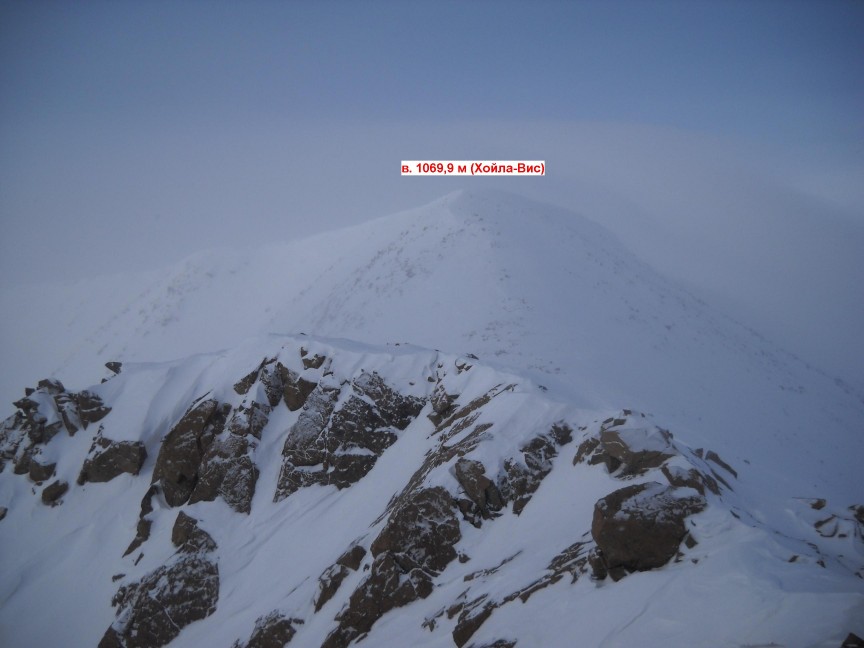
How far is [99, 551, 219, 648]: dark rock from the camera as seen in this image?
727 inches

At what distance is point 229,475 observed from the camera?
22000 millimetres

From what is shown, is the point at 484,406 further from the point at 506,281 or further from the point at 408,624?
the point at 506,281

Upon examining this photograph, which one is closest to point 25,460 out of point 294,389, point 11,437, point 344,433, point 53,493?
point 11,437

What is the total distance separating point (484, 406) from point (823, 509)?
9.49 metres

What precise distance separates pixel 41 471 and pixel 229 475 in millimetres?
10746

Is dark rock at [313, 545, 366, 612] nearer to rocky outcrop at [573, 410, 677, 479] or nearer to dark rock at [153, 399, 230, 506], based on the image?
rocky outcrop at [573, 410, 677, 479]

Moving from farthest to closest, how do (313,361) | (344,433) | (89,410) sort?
(89,410) < (313,361) < (344,433)

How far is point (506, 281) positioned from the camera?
33.2 metres

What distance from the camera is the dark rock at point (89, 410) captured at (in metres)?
26.3

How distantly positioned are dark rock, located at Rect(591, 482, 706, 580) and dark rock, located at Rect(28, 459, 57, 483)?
25449 mm

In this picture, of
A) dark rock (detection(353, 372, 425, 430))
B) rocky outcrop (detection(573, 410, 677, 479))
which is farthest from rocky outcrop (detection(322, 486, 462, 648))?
dark rock (detection(353, 372, 425, 430))

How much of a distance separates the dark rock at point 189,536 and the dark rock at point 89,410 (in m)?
8.42

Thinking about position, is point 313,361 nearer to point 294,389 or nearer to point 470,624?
point 294,389

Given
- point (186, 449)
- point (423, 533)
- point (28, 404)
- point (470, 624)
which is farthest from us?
point (28, 404)
